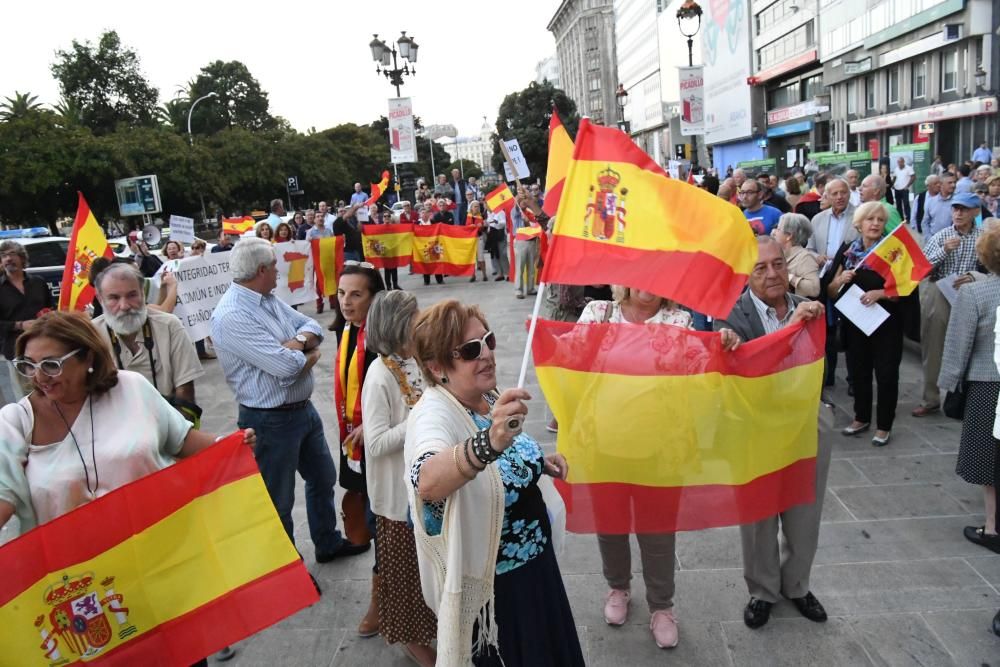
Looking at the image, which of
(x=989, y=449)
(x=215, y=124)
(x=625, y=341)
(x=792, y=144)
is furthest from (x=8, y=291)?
(x=215, y=124)

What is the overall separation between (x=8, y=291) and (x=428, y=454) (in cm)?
637

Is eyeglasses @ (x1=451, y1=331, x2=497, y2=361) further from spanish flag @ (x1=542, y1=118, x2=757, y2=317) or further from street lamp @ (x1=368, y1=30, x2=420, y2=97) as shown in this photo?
street lamp @ (x1=368, y1=30, x2=420, y2=97)

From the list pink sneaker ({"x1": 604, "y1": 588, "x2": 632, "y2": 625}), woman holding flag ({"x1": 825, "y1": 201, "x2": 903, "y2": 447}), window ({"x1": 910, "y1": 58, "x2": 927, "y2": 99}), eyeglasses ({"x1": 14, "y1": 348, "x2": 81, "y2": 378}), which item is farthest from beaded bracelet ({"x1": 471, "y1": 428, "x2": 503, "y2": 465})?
window ({"x1": 910, "y1": 58, "x2": 927, "y2": 99})

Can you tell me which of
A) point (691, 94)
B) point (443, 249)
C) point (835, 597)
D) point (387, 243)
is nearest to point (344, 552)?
point (835, 597)

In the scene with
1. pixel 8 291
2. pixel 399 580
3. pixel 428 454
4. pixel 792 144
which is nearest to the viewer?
pixel 428 454

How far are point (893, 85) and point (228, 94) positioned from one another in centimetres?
5388

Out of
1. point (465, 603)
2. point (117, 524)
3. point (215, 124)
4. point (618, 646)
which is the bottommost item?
point (618, 646)

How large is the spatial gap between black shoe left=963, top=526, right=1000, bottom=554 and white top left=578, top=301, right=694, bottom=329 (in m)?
2.24

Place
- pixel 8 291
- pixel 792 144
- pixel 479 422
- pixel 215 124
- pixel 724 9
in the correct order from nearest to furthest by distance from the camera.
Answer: pixel 479 422 → pixel 8 291 → pixel 792 144 → pixel 724 9 → pixel 215 124

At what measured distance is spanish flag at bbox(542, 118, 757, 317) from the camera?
2893 millimetres

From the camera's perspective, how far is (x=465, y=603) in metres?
2.27

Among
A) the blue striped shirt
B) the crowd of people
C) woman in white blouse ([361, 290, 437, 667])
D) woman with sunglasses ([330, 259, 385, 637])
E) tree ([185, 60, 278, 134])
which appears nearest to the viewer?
the crowd of people

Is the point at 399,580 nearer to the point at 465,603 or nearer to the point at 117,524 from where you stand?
the point at 465,603

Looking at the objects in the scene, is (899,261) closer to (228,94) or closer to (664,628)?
(664,628)
